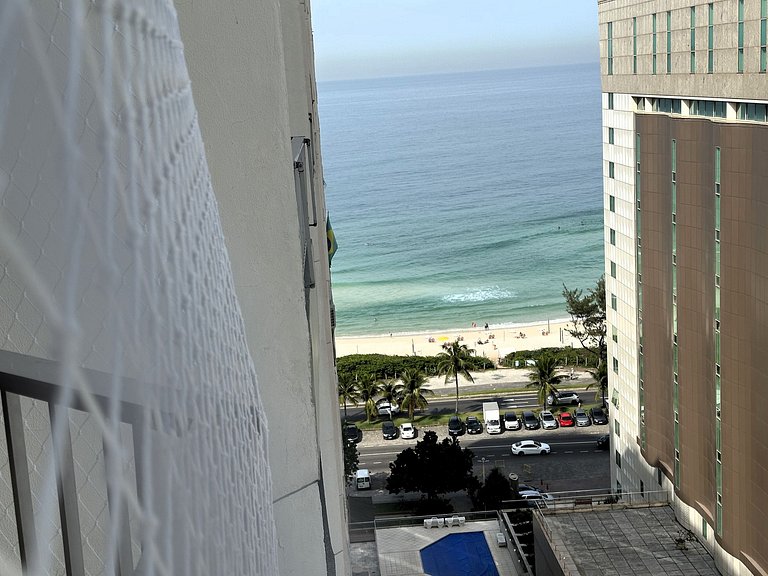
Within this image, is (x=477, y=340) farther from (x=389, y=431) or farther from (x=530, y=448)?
(x=530, y=448)

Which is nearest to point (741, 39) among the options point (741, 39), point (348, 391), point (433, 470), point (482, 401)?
point (741, 39)

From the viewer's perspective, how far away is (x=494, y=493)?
2675 centimetres

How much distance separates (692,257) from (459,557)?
29.2 feet

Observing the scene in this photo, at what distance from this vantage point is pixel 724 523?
17.9m

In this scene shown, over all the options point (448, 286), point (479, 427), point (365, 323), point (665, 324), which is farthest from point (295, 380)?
point (448, 286)

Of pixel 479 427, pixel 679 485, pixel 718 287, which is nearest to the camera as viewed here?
pixel 718 287

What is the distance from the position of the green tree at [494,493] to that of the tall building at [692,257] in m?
3.01

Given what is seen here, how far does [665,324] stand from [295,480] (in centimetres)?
1777

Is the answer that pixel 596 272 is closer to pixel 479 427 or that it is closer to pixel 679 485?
pixel 479 427

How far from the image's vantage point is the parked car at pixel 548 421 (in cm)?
3506

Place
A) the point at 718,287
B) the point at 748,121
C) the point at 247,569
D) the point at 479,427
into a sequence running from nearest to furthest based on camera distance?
the point at 247,569 → the point at 748,121 → the point at 718,287 → the point at 479,427

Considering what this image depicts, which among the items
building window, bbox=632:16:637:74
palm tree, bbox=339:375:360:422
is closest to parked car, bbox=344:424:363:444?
palm tree, bbox=339:375:360:422

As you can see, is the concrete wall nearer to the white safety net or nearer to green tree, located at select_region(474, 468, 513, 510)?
the white safety net

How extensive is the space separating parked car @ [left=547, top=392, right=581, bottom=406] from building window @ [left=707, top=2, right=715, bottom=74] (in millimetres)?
20424
